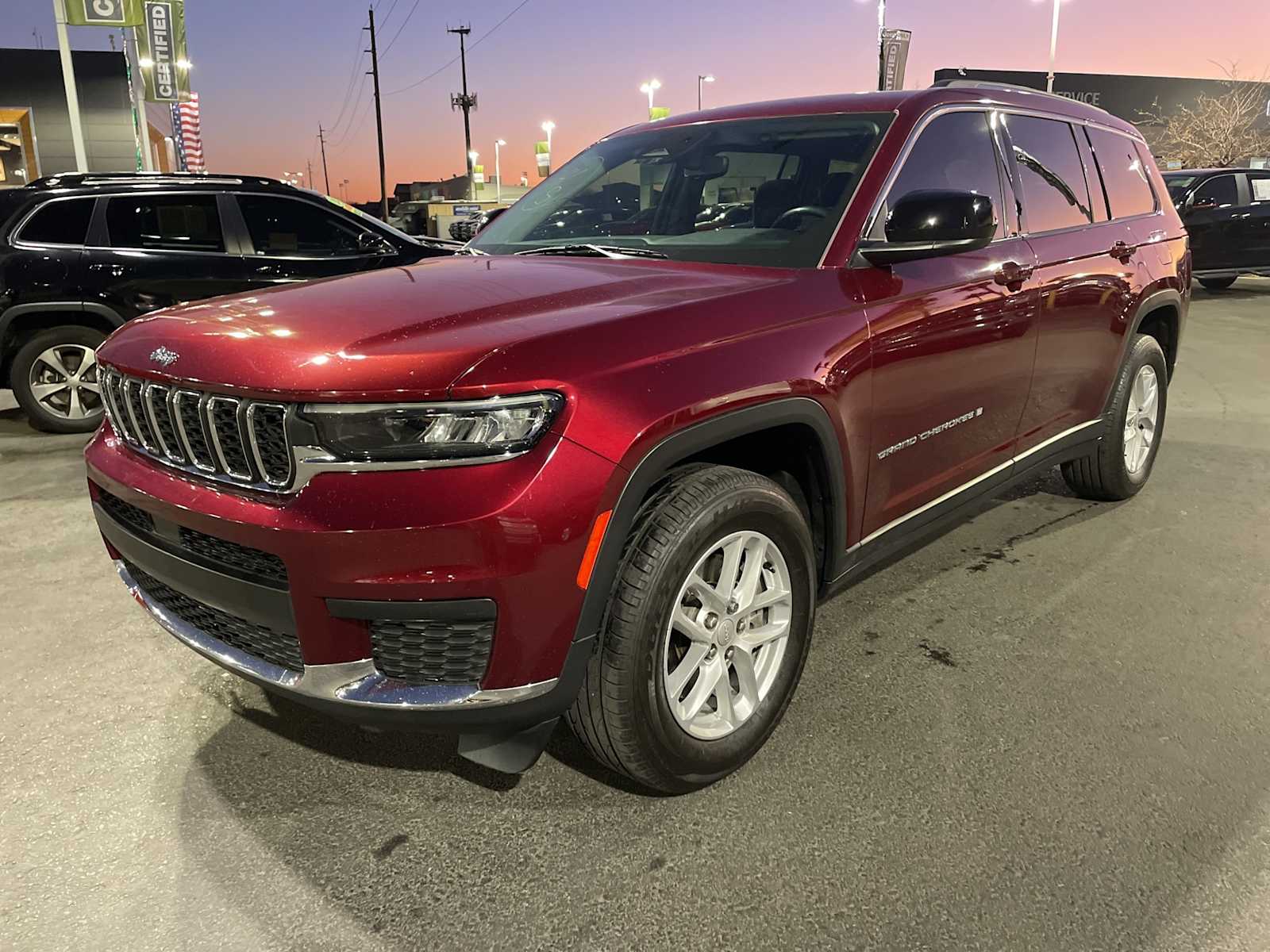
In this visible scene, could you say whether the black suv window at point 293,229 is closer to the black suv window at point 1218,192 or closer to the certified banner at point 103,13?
the certified banner at point 103,13

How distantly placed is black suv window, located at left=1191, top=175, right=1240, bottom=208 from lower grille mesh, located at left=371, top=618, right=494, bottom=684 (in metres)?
15.7

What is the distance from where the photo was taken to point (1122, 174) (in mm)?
4406

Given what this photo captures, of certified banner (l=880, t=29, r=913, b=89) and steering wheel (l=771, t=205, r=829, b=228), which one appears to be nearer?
steering wheel (l=771, t=205, r=829, b=228)

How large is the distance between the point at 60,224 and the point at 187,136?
23780 mm

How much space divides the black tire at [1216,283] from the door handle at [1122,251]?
1350cm

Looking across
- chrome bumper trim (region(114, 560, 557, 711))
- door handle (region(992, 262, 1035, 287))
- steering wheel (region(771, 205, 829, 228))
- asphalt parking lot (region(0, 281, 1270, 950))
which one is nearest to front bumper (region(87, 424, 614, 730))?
chrome bumper trim (region(114, 560, 557, 711))

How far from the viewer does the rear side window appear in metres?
4.23

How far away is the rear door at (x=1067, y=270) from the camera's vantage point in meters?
3.57

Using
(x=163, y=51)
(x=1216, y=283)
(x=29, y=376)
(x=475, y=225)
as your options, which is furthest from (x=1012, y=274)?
(x=163, y=51)

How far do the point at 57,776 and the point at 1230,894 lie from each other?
9.97ft

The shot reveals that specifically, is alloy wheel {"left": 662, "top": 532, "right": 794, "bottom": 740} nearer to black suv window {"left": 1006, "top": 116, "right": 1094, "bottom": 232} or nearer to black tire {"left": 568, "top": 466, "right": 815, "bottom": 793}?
black tire {"left": 568, "top": 466, "right": 815, "bottom": 793}

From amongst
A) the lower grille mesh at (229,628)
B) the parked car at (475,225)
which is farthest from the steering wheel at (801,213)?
the lower grille mesh at (229,628)

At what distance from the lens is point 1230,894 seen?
2078 mm

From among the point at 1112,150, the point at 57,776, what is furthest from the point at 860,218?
the point at 57,776
